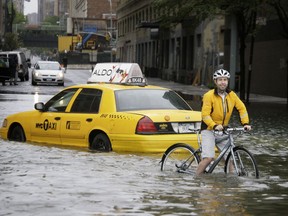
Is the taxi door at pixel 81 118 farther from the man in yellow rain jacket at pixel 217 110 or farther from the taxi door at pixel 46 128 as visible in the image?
the man in yellow rain jacket at pixel 217 110

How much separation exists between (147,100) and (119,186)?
4.07m

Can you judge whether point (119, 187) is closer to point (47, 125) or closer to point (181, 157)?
point (181, 157)

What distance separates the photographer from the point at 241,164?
33.5 ft

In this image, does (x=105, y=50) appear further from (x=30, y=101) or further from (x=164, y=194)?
(x=164, y=194)

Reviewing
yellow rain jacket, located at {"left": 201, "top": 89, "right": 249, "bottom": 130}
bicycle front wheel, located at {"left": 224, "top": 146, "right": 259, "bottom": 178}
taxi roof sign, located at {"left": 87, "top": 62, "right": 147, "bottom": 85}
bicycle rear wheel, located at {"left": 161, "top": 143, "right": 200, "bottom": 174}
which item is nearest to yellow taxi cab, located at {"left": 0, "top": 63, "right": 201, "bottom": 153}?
bicycle rear wheel, located at {"left": 161, "top": 143, "right": 200, "bottom": 174}

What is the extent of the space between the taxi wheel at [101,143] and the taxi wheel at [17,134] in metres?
2.23

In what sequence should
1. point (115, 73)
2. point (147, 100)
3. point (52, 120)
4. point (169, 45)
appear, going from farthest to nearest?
1. point (169, 45)
2. point (115, 73)
3. point (52, 120)
4. point (147, 100)

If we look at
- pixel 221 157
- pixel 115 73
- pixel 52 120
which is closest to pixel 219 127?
pixel 221 157

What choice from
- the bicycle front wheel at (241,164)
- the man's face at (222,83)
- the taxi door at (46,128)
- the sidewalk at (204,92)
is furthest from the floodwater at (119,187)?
the sidewalk at (204,92)

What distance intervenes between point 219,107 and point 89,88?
15.1 ft

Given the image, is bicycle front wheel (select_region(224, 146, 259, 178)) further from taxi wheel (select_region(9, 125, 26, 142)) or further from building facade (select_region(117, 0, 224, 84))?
building facade (select_region(117, 0, 224, 84))

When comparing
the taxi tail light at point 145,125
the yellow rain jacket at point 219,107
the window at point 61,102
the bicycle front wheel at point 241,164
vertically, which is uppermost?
the yellow rain jacket at point 219,107

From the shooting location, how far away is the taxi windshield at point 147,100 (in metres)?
13.4

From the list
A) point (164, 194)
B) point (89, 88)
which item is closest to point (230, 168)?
point (164, 194)
